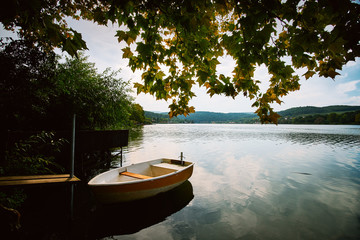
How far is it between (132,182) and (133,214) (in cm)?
204

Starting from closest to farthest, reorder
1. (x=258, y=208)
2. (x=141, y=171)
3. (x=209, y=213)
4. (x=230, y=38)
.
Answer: (x=230, y=38)
(x=209, y=213)
(x=258, y=208)
(x=141, y=171)

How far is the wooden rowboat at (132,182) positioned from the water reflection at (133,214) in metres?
0.89

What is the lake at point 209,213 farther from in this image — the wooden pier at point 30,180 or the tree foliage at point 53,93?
the tree foliage at point 53,93

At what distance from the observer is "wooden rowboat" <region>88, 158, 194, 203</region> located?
24.2 feet

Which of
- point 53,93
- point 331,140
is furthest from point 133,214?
point 331,140

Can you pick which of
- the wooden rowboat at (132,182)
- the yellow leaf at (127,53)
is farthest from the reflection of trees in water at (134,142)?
the yellow leaf at (127,53)

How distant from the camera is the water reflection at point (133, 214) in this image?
7.19 meters

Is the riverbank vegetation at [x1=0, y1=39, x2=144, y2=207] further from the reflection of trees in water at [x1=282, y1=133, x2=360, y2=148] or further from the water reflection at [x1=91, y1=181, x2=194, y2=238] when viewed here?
the reflection of trees in water at [x1=282, y1=133, x2=360, y2=148]

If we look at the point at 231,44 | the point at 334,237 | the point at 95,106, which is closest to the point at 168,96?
the point at 231,44

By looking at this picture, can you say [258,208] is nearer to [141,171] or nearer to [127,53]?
[141,171]

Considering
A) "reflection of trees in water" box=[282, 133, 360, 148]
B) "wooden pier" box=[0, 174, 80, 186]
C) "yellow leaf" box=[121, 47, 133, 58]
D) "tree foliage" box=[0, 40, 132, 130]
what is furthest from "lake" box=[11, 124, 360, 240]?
"reflection of trees in water" box=[282, 133, 360, 148]

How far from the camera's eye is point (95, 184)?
7.23m

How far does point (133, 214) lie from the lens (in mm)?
8312

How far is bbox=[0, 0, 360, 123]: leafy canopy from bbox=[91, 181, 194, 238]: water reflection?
659 centimetres
